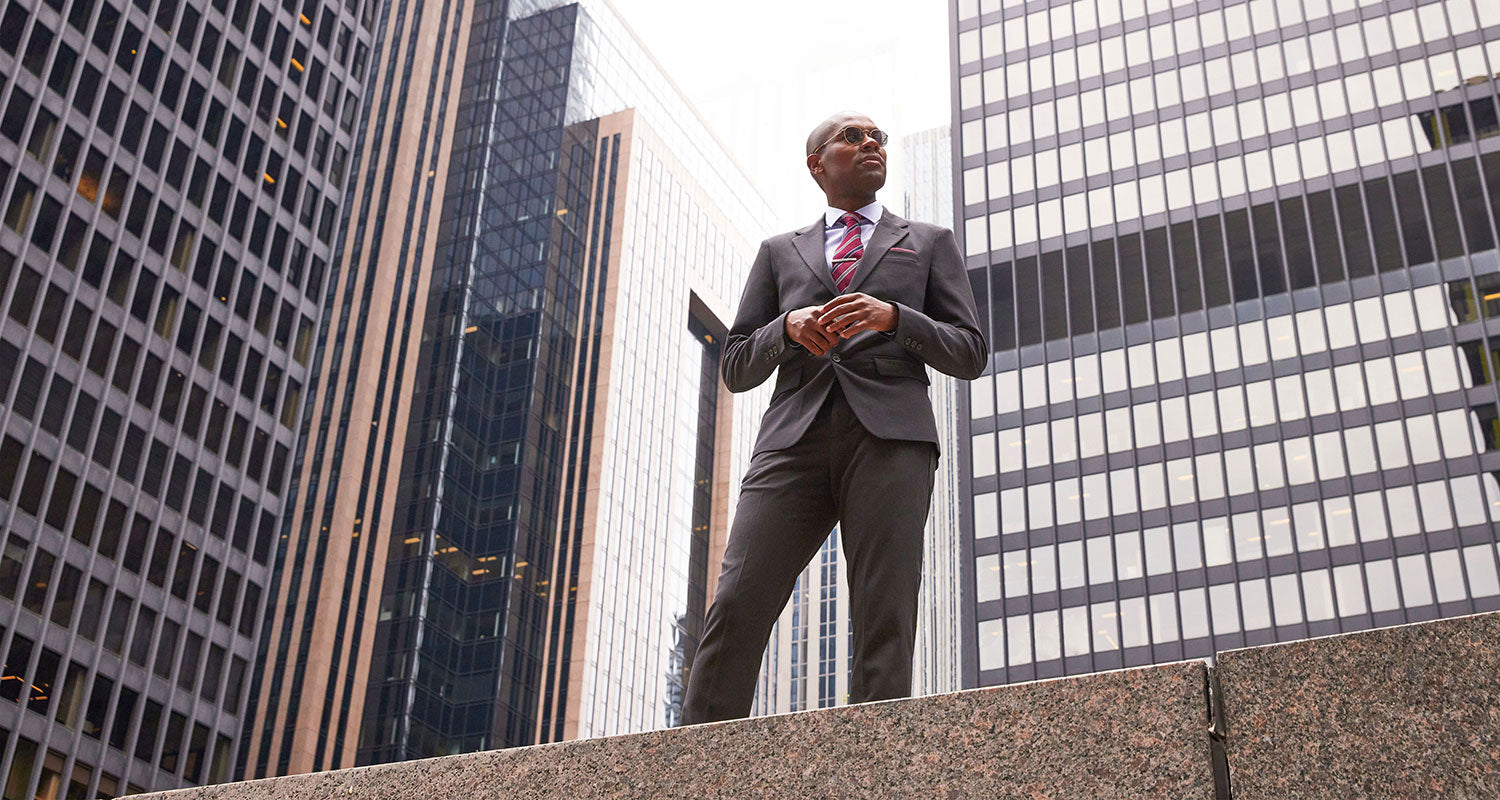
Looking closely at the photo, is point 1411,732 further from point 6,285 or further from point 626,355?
point 626,355

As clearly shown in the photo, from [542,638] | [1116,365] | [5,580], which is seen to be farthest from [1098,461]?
[5,580]

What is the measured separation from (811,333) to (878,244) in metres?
0.78

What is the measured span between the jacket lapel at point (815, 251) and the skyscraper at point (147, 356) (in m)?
49.7

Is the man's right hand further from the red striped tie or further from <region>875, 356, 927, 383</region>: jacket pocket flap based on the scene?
the red striped tie

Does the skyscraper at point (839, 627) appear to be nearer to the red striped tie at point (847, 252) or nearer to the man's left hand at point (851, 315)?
the red striped tie at point (847, 252)

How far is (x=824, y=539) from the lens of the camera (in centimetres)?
518

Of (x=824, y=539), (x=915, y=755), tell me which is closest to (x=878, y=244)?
(x=824, y=539)

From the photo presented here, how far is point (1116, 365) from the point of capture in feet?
241

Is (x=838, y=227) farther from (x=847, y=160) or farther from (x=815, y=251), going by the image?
(x=847, y=160)

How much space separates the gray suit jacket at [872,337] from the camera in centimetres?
545

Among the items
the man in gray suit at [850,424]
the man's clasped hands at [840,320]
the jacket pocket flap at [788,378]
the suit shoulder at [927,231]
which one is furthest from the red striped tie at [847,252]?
the man's clasped hands at [840,320]

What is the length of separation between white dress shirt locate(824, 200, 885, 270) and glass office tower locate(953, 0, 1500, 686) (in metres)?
61.4

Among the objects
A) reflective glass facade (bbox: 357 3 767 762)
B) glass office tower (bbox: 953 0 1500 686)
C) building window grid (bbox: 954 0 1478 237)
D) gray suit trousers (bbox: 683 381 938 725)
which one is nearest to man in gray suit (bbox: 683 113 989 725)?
gray suit trousers (bbox: 683 381 938 725)

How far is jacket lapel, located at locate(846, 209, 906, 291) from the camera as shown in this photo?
229 inches
